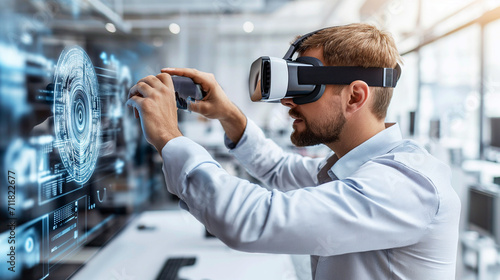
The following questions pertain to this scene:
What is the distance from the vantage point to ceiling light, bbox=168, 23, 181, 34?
7.97 feet

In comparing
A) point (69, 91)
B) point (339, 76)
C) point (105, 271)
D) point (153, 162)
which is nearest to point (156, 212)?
point (153, 162)

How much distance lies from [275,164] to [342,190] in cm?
59

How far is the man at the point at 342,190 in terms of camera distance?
0.64m

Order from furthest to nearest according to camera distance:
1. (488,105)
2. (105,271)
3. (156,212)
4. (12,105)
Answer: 1. (488,105)
2. (156,212)
3. (105,271)
4. (12,105)

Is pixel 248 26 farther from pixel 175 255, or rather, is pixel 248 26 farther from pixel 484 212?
pixel 484 212

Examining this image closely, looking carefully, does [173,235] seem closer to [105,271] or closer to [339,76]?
[105,271]

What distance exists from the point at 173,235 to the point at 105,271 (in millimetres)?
447

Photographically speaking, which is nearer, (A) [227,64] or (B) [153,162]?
(B) [153,162]

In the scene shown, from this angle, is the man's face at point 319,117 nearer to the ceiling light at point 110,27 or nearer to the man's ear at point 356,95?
the man's ear at point 356,95

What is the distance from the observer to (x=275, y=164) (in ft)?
4.17

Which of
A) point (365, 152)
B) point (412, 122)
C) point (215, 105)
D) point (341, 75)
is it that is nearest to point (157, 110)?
point (215, 105)

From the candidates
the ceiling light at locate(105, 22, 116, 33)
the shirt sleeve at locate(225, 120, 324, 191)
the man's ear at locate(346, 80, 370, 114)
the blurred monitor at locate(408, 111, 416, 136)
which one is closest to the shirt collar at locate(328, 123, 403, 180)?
the man's ear at locate(346, 80, 370, 114)


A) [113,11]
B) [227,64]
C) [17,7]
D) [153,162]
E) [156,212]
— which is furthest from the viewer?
[227,64]

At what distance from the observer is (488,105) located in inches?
121
